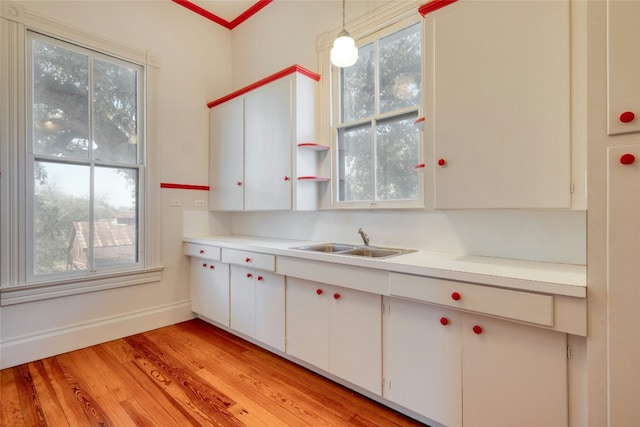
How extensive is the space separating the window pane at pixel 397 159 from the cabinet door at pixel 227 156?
1.43 metres

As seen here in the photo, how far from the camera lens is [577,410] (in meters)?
1.18

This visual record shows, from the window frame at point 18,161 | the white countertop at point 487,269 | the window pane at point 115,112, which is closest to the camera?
the white countertop at point 487,269

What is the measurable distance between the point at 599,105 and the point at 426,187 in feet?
2.80

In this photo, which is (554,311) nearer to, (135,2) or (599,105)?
(599,105)

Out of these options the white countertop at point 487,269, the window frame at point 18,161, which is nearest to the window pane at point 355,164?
the white countertop at point 487,269

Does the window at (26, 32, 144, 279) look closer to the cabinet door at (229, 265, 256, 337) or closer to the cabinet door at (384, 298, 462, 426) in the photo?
the cabinet door at (229, 265, 256, 337)

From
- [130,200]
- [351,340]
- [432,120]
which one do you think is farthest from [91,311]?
[432,120]

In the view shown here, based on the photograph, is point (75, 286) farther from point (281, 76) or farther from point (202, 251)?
point (281, 76)

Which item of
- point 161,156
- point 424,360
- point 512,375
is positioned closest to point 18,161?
point 161,156

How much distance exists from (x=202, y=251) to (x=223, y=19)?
2.74m

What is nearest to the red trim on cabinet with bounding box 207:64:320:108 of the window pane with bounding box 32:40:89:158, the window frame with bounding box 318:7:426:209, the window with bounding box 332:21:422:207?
the window frame with bounding box 318:7:426:209

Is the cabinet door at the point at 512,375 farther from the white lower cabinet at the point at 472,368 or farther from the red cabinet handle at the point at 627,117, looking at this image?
the red cabinet handle at the point at 627,117

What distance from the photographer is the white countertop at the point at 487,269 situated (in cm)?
119

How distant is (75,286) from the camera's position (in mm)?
2582
